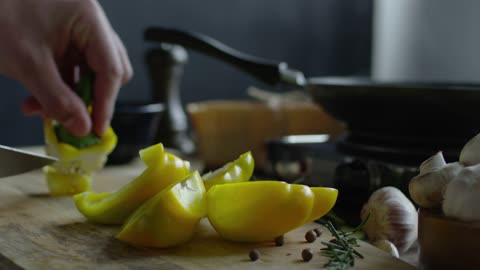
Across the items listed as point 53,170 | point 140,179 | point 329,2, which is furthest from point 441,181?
point 329,2

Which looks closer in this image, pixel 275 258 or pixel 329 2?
pixel 275 258

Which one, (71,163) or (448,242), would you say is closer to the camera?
(448,242)

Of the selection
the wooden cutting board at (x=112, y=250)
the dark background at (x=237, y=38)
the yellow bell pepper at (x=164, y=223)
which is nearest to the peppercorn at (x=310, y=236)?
the wooden cutting board at (x=112, y=250)

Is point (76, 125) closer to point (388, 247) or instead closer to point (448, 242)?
point (388, 247)

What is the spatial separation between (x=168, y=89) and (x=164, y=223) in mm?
1122

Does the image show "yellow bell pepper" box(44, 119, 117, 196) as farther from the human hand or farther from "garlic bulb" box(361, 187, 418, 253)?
"garlic bulb" box(361, 187, 418, 253)

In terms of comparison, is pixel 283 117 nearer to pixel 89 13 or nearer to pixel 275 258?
pixel 89 13

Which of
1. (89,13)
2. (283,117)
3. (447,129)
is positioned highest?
(89,13)

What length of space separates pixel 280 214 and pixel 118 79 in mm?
511

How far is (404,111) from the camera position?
44.8 inches

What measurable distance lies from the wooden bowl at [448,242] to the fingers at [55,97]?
61 cm

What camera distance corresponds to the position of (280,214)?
0.77 m

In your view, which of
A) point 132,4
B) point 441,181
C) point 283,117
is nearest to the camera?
point 441,181

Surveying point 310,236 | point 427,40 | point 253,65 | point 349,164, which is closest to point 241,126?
point 253,65
